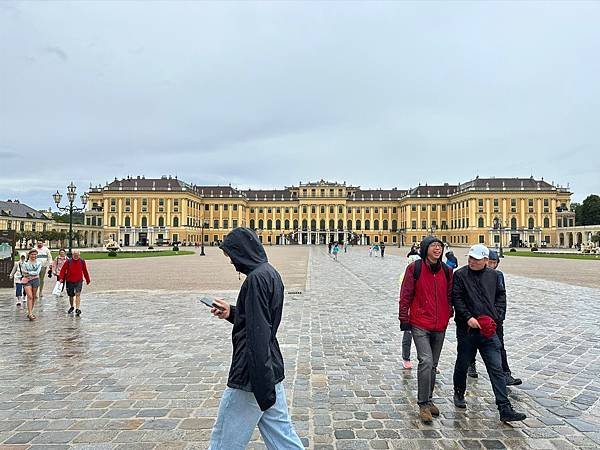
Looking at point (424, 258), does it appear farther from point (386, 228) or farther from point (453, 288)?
point (386, 228)

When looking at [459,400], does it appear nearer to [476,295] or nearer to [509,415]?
[509,415]

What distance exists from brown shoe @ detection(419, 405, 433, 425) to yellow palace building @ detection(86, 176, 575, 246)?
234ft

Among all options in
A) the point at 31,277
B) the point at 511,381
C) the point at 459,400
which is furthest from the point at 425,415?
the point at 31,277

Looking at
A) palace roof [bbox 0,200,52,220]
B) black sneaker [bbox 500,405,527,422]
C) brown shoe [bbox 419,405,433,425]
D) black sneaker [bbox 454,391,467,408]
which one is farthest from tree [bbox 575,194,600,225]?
palace roof [bbox 0,200,52,220]

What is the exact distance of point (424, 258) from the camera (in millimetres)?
4742

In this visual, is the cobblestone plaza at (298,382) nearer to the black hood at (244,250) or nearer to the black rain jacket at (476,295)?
the black rain jacket at (476,295)

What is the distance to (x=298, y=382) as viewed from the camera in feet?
18.8

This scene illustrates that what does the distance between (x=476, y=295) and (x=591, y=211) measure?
103 meters

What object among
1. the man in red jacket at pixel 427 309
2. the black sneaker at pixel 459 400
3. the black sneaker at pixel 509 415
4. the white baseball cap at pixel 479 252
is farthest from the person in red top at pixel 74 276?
the black sneaker at pixel 509 415

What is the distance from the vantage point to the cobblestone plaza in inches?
165

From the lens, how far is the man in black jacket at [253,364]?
278 centimetres

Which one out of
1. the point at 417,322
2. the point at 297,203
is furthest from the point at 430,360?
the point at 297,203

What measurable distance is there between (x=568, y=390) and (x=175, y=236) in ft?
288

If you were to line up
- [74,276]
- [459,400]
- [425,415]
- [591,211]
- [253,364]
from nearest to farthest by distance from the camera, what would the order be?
[253,364] < [425,415] < [459,400] < [74,276] < [591,211]
